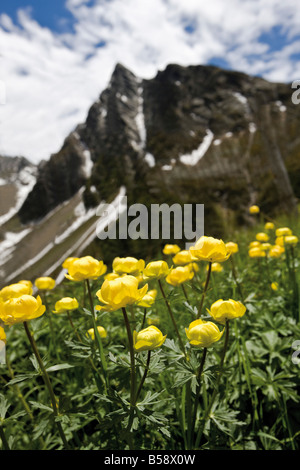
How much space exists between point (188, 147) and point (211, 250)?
220ft

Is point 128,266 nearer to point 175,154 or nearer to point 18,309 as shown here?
point 18,309

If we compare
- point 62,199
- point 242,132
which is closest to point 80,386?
point 242,132

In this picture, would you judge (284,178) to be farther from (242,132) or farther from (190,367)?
(190,367)

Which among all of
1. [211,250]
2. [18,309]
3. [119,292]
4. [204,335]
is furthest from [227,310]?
[18,309]

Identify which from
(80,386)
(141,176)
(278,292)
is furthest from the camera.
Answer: (141,176)

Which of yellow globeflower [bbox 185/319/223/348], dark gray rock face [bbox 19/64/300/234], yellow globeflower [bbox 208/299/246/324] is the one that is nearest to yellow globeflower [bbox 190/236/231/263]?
yellow globeflower [bbox 208/299/246/324]

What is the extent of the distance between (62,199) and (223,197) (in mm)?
A: 50285

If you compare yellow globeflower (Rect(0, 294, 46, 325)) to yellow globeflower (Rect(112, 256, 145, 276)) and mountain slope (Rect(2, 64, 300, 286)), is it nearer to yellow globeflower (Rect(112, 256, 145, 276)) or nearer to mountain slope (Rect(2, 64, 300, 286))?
yellow globeflower (Rect(112, 256, 145, 276))

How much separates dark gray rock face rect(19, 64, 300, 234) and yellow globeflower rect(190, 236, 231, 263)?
4603cm

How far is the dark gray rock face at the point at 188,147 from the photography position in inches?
2132

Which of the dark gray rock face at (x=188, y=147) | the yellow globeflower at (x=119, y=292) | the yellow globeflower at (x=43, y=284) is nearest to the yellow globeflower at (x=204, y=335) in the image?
the yellow globeflower at (x=119, y=292)

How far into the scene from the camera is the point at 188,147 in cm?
6494
